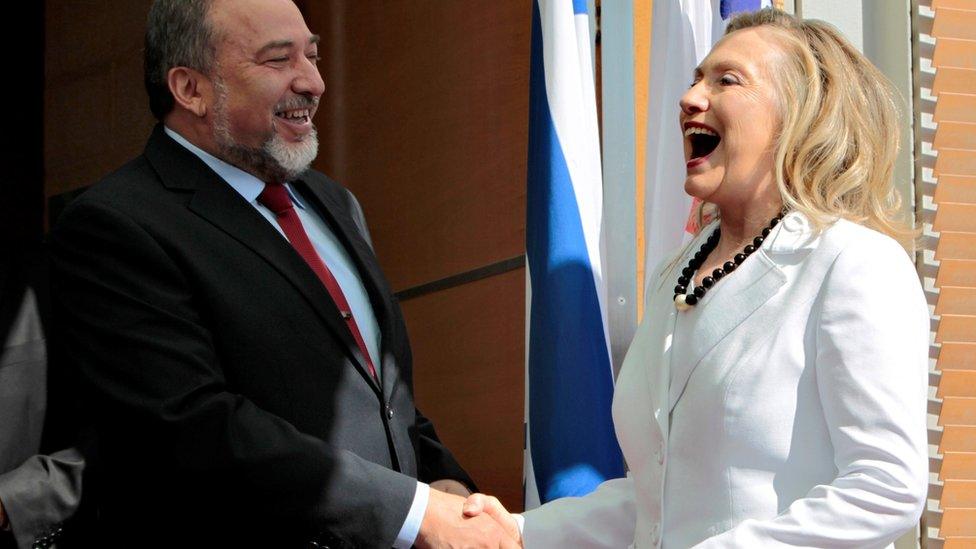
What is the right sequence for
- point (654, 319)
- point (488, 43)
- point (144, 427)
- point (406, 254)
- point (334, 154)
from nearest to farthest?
1. point (654, 319)
2. point (144, 427)
3. point (488, 43)
4. point (406, 254)
5. point (334, 154)

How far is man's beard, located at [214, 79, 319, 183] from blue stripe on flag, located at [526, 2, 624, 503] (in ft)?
2.05

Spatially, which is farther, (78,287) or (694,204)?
(694,204)

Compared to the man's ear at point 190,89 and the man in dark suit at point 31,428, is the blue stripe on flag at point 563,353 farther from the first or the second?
the man in dark suit at point 31,428

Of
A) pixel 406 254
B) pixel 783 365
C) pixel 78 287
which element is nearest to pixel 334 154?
pixel 406 254

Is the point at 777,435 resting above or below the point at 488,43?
below

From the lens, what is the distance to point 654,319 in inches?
121

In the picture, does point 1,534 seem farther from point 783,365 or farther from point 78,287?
point 783,365

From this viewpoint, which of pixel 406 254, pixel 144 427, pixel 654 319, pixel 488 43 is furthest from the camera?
pixel 406 254

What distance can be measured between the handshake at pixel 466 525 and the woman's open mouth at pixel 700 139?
902 mm

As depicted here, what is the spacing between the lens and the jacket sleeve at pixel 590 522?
3264 mm

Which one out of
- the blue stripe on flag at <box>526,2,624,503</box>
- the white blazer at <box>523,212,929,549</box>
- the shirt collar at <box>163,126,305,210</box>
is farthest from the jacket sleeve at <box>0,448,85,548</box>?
the white blazer at <box>523,212,929,549</box>

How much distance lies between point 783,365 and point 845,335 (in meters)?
0.12

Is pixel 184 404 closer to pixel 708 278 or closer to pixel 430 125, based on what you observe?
pixel 708 278

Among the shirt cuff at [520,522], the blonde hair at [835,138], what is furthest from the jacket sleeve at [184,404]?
the blonde hair at [835,138]
